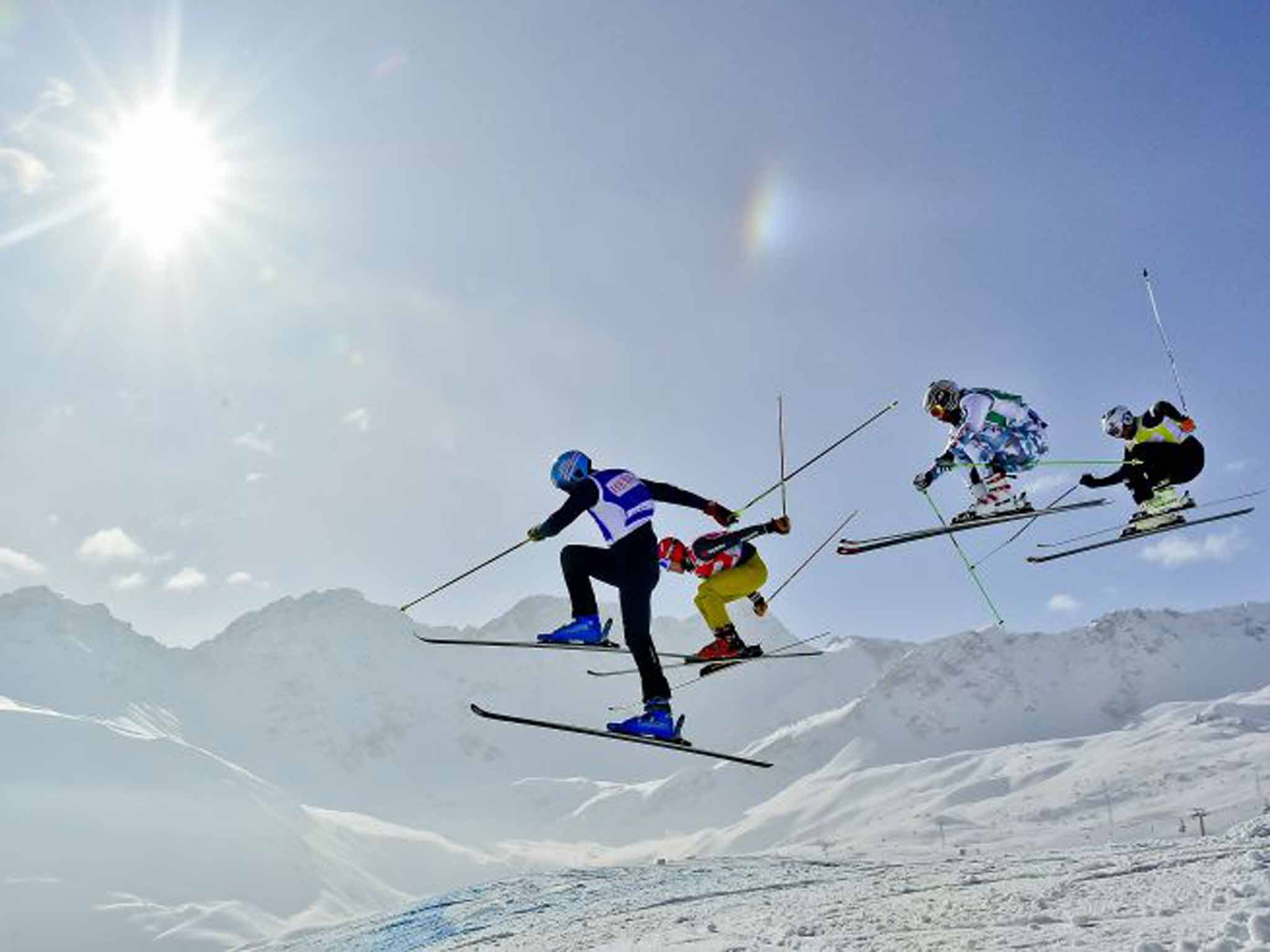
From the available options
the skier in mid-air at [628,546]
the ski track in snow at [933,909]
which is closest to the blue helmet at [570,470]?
the skier in mid-air at [628,546]

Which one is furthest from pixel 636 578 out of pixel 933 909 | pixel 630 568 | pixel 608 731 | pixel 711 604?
pixel 933 909

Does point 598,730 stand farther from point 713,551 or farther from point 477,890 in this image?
point 477,890

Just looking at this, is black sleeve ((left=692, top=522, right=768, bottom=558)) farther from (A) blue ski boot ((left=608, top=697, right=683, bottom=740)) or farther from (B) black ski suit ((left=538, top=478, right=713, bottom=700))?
(A) blue ski boot ((left=608, top=697, right=683, bottom=740))

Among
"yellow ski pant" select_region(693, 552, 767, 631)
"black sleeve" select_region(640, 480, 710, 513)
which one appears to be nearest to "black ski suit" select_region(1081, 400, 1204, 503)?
"yellow ski pant" select_region(693, 552, 767, 631)

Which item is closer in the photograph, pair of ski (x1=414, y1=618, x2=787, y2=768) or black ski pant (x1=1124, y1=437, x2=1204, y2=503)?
pair of ski (x1=414, y1=618, x2=787, y2=768)

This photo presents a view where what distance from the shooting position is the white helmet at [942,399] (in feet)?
50.6

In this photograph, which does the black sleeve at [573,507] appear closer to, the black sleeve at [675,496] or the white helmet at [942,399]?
the black sleeve at [675,496]

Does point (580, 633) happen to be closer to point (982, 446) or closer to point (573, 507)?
point (573, 507)

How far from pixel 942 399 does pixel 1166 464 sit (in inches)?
179

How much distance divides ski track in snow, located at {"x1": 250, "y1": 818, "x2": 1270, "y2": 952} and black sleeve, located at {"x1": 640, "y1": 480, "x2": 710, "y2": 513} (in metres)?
4.84

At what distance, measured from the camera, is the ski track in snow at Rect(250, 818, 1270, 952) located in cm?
849

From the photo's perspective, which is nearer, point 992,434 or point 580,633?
point 580,633

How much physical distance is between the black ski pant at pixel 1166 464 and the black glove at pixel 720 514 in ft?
29.1

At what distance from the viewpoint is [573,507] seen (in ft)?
36.8
